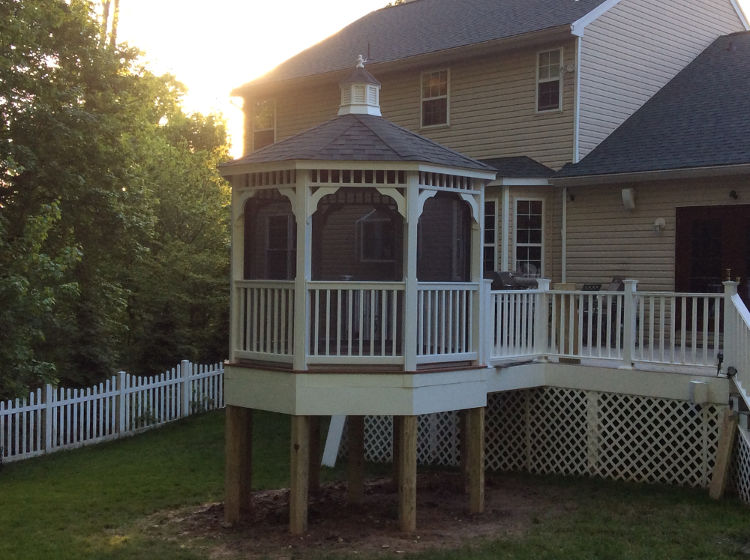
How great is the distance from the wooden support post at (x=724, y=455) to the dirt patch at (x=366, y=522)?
153 cm

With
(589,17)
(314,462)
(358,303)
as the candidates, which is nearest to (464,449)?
(314,462)

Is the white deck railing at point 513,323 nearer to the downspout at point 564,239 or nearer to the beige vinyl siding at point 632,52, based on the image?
the downspout at point 564,239

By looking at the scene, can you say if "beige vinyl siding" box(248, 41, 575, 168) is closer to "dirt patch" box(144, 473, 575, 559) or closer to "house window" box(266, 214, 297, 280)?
"house window" box(266, 214, 297, 280)

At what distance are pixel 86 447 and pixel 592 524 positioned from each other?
352 inches

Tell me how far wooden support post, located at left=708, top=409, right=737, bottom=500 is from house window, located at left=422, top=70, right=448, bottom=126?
9167mm

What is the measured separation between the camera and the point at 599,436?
435 inches

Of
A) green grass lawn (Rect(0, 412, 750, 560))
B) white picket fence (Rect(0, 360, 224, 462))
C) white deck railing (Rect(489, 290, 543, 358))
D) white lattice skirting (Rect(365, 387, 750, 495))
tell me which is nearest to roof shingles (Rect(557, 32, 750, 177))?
white deck railing (Rect(489, 290, 543, 358))

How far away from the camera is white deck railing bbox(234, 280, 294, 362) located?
9.37 metres

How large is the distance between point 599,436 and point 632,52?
8.40m

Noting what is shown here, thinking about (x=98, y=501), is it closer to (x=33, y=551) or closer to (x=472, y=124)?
(x=33, y=551)

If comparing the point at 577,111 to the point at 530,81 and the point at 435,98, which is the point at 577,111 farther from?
the point at 435,98

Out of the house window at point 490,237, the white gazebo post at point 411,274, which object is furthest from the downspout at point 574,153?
the white gazebo post at point 411,274

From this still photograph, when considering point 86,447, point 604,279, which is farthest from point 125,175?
point 604,279

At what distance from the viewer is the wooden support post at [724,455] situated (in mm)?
9523
